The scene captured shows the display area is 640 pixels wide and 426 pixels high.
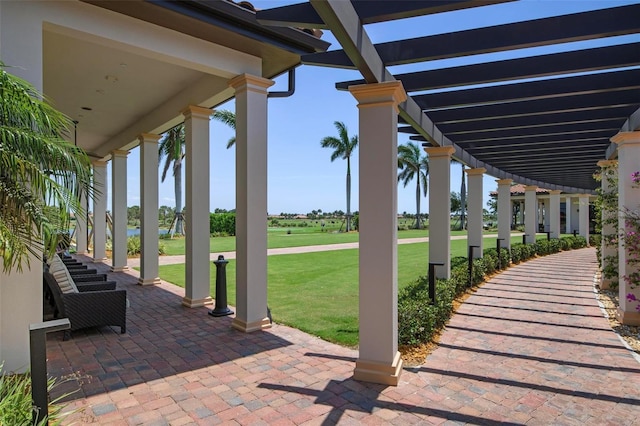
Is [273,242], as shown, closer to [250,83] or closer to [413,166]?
[250,83]

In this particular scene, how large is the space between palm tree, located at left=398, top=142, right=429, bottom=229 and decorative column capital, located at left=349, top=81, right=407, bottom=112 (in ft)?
129

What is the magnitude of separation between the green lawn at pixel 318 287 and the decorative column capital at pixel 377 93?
3306 millimetres

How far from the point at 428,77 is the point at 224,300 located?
4.98 m

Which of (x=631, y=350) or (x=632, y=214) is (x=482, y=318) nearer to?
(x=631, y=350)

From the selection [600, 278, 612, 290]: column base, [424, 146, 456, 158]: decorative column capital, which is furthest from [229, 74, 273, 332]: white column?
[600, 278, 612, 290]: column base

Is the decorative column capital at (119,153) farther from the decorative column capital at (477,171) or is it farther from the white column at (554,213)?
the white column at (554,213)

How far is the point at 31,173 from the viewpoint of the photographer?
9.93ft

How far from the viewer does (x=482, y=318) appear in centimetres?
705

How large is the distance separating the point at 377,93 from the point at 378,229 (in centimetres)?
151

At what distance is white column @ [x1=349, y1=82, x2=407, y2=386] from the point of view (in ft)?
14.0

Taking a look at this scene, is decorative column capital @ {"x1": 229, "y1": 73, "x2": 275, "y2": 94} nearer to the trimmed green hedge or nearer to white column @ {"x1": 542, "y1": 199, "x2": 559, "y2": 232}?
the trimmed green hedge

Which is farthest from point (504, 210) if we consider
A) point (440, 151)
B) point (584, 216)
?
point (584, 216)

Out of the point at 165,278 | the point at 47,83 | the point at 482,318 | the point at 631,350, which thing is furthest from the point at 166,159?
the point at 631,350

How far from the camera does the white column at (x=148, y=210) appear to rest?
962cm
